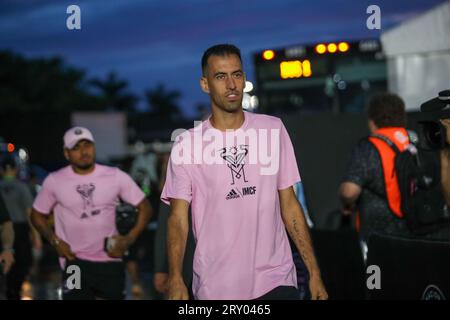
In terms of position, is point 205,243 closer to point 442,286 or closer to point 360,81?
point 442,286

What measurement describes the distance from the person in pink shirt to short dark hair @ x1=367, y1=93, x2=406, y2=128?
2.54 metres

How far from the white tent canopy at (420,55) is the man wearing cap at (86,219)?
6783 mm

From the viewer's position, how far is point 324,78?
54.3 ft

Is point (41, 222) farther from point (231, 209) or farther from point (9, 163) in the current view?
point (9, 163)

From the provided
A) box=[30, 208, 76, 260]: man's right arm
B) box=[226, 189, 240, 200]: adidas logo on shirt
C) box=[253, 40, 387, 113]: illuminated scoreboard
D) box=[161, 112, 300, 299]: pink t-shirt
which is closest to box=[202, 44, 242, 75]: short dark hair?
box=[161, 112, 300, 299]: pink t-shirt

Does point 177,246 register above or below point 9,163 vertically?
below

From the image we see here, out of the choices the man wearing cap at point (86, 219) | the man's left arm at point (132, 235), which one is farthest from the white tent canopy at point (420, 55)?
the man wearing cap at point (86, 219)

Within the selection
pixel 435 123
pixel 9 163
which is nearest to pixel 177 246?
pixel 435 123

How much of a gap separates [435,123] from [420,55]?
9.05 meters

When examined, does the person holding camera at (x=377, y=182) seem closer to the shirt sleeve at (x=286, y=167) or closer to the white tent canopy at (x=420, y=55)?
the shirt sleeve at (x=286, y=167)

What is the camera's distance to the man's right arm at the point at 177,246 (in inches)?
185
